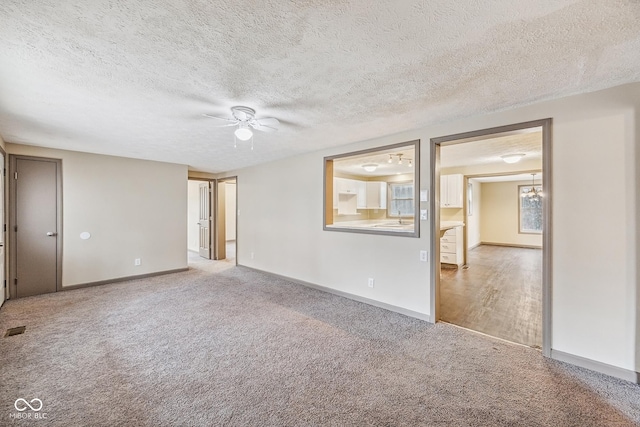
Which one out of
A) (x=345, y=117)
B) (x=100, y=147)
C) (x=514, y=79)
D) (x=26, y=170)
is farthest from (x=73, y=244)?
(x=514, y=79)

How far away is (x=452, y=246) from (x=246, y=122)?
5.15m

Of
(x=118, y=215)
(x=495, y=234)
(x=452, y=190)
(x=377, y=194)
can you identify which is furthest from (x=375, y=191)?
(x=118, y=215)

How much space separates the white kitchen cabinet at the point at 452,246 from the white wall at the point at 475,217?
281cm

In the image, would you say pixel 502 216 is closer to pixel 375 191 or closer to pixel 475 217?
pixel 475 217

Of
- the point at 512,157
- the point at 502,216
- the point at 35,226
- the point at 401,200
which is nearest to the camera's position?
the point at 35,226

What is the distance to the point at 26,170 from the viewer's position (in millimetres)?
4047

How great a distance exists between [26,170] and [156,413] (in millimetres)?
4487

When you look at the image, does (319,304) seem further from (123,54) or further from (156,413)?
(123,54)

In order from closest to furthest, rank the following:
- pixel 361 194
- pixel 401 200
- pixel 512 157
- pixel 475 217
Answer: pixel 512 157, pixel 361 194, pixel 401 200, pixel 475 217

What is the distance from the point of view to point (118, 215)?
486 centimetres

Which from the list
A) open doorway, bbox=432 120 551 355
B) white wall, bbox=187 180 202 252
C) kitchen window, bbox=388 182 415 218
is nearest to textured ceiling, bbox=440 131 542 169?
open doorway, bbox=432 120 551 355

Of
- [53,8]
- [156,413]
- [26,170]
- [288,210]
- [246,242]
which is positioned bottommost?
[156,413]

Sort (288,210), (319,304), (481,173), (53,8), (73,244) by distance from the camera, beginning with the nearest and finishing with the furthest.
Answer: (53,8) < (319,304) < (73,244) < (288,210) < (481,173)

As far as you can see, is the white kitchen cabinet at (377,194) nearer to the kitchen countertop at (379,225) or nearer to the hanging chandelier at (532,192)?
the kitchen countertop at (379,225)
